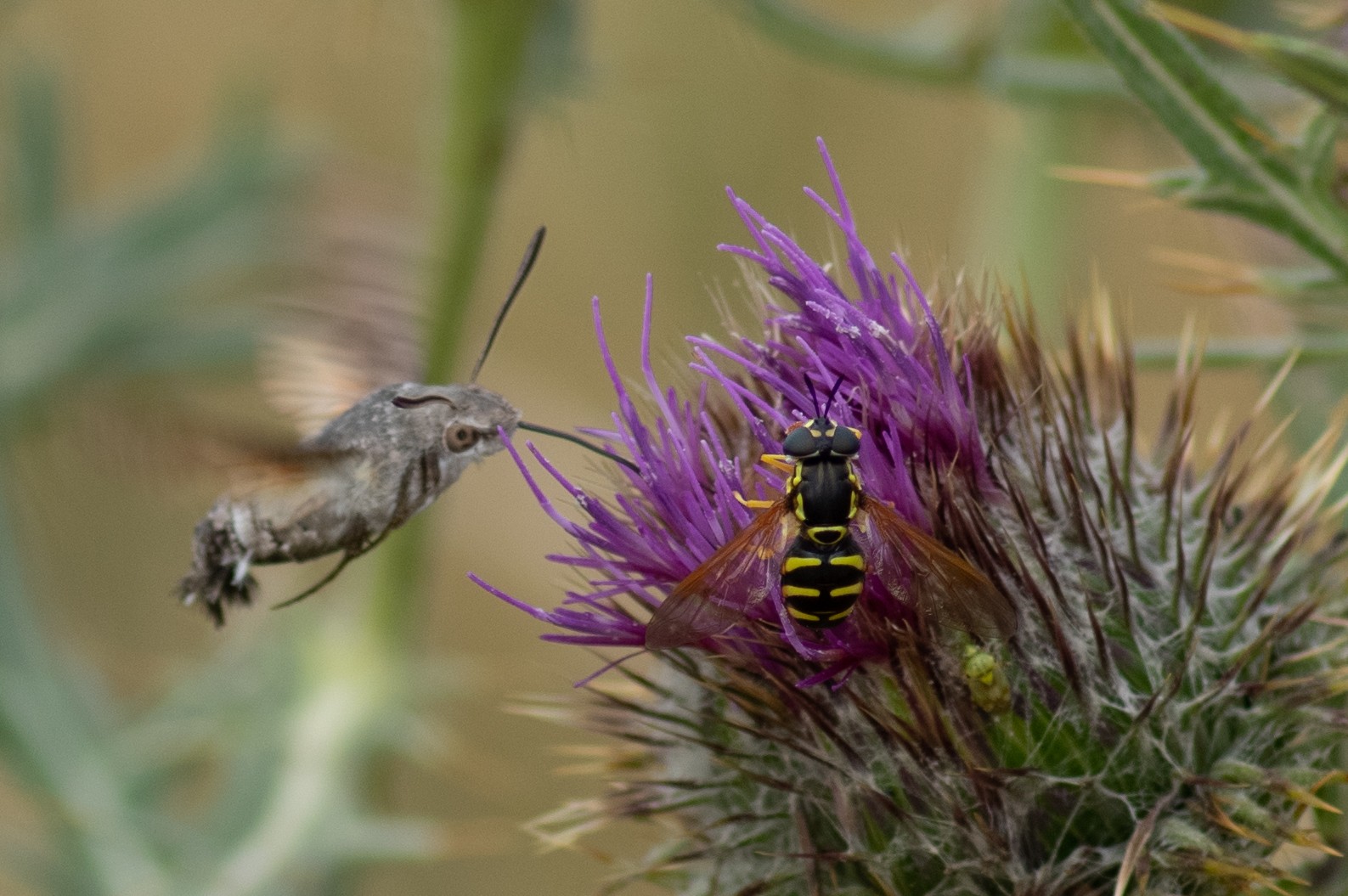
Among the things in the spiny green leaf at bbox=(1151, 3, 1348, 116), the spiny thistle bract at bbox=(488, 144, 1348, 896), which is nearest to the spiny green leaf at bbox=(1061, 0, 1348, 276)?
the spiny green leaf at bbox=(1151, 3, 1348, 116)

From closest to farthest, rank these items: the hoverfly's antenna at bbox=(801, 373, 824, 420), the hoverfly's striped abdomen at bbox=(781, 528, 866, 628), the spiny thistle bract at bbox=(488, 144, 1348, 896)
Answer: the hoverfly's striped abdomen at bbox=(781, 528, 866, 628), the spiny thistle bract at bbox=(488, 144, 1348, 896), the hoverfly's antenna at bbox=(801, 373, 824, 420)

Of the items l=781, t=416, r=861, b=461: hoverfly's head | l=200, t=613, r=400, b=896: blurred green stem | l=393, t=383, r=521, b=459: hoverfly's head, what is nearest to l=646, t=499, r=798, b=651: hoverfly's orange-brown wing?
l=781, t=416, r=861, b=461: hoverfly's head

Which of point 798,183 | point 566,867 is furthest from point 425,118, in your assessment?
point 566,867

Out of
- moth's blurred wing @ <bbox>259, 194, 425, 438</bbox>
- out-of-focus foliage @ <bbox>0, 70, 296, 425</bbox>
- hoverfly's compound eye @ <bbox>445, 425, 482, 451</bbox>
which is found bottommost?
hoverfly's compound eye @ <bbox>445, 425, 482, 451</bbox>

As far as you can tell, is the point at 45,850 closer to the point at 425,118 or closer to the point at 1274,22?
the point at 425,118

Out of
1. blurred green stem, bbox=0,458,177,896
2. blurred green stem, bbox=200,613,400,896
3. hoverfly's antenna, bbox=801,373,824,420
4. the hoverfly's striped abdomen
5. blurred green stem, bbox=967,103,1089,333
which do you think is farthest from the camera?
blurred green stem, bbox=967,103,1089,333

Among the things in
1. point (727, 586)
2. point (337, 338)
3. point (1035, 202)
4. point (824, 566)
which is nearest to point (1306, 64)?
point (824, 566)

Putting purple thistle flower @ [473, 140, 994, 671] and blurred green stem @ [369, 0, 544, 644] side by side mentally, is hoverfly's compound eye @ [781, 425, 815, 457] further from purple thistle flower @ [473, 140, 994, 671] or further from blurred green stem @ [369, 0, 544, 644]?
blurred green stem @ [369, 0, 544, 644]

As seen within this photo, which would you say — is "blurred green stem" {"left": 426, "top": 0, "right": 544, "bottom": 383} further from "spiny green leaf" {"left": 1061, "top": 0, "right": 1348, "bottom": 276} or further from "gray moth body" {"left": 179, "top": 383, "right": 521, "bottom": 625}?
"spiny green leaf" {"left": 1061, "top": 0, "right": 1348, "bottom": 276}

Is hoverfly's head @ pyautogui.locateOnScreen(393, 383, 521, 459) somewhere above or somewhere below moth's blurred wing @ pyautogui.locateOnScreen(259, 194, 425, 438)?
below

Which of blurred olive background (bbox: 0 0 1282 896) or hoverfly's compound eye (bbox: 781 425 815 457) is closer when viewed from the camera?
hoverfly's compound eye (bbox: 781 425 815 457)
